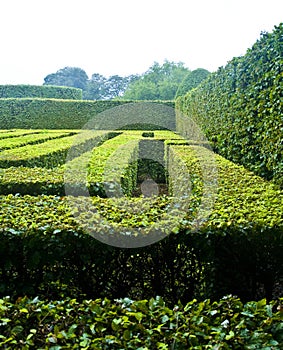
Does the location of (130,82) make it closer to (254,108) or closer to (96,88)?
(96,88)

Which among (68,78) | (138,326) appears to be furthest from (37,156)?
(68,78)

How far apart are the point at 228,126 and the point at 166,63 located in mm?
43570

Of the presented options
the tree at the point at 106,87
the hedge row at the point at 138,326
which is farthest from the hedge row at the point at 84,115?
the tree at the point at 106,87

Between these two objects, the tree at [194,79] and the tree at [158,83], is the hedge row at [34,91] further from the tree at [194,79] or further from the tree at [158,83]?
the tree at [158,83]

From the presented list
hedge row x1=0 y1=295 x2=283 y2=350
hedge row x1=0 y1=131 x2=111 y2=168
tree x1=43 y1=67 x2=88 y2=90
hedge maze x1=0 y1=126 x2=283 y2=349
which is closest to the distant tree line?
tree x1=43 y1=67 x2=88 y2=90

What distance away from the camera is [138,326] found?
189 cm

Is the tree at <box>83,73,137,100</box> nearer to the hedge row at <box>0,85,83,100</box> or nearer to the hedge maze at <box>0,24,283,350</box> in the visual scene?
the hedge row at <box>0,85,83,100</box>

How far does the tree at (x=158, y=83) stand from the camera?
128ft

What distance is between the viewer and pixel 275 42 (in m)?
5.64

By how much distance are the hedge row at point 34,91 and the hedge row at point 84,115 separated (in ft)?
15.5

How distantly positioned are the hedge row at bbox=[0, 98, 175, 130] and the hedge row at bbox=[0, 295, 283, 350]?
66.6 ft

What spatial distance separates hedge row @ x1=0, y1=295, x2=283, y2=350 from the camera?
178 cm

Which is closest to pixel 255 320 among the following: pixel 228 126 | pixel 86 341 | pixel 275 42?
pixel 86 341

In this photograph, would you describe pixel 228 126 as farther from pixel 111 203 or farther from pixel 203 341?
pixel 203 341
